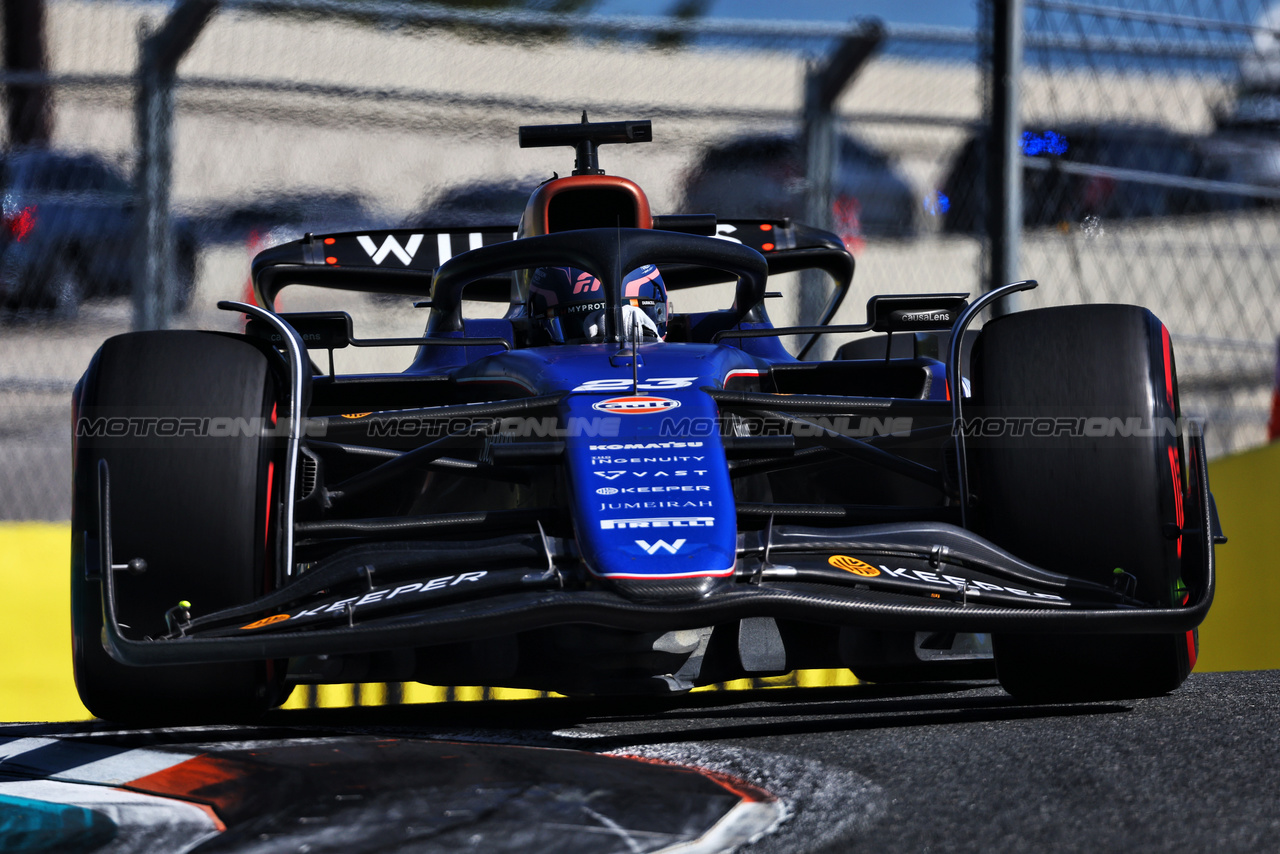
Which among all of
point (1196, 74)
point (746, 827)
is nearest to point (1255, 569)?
point (1196, 74)

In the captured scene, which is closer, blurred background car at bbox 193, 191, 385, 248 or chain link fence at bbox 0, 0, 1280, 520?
chain link fence at bbox 0, 0, 1280, 520

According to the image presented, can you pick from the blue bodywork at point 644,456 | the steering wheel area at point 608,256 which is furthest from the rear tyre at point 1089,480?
the steering wheel area at point 608,256

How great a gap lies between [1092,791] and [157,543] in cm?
169

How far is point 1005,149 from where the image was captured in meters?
5.56

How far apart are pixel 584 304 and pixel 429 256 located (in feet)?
4.37

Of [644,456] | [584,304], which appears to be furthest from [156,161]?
[644,456]

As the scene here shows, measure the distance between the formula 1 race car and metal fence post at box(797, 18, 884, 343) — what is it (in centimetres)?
297

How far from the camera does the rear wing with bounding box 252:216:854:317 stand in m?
4.70

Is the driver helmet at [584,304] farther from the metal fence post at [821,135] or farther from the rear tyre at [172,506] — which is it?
the metal fence post at [821,135]

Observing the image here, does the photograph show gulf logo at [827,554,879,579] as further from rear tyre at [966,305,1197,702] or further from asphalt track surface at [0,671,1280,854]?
rear tyre at [966,305,1197,702]

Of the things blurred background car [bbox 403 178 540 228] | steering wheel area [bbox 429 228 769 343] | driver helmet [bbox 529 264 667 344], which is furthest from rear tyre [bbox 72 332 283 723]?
blurred background car [bbox 403 178 540 228]

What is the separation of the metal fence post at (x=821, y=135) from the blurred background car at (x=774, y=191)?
0.37 metres

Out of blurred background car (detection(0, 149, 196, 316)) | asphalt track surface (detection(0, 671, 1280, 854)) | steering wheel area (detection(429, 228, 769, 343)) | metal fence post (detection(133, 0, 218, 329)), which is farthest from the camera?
blurred background car (detection(0, 149, 196, 316))

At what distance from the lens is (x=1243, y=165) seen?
6.88 metres
